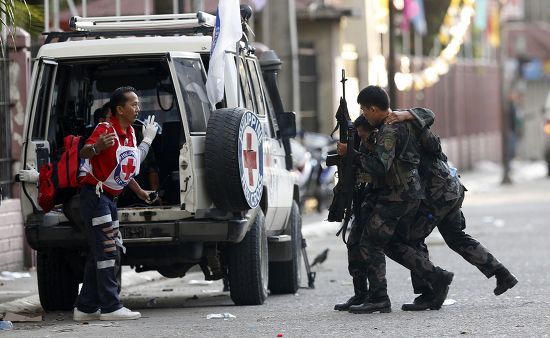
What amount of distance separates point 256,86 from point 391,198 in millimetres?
2368

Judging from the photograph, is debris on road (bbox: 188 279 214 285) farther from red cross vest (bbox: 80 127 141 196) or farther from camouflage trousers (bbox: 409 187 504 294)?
red cross vest (bbox: 80 127 141 196)

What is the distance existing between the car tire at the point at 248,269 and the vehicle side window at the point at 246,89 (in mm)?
1033

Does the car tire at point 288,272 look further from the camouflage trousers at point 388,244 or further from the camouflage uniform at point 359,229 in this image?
the camouflage trousers at point 388,244

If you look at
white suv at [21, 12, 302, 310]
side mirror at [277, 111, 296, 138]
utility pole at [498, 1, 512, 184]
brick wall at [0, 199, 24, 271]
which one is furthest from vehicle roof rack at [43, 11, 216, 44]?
utility pole at [498, 1, 512, 184]

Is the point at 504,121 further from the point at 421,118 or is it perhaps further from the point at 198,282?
the point at 421,118

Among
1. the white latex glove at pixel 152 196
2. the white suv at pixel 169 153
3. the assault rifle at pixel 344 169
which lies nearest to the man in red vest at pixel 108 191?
the white latex glove at pixel 152 196

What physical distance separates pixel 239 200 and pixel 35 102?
69.4 inches

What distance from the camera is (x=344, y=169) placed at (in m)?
11.1

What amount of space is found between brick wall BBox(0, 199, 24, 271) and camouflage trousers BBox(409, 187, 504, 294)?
551 cm

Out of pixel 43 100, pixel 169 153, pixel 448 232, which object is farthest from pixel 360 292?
pixel 43 100

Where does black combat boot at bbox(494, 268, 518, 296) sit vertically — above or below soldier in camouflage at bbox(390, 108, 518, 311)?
below

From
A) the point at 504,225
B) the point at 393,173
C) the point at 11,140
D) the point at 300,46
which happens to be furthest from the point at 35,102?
the point at 300,46

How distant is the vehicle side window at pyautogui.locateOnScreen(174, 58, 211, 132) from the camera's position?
1147 centimetres

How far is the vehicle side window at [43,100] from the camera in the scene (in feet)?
38.3
